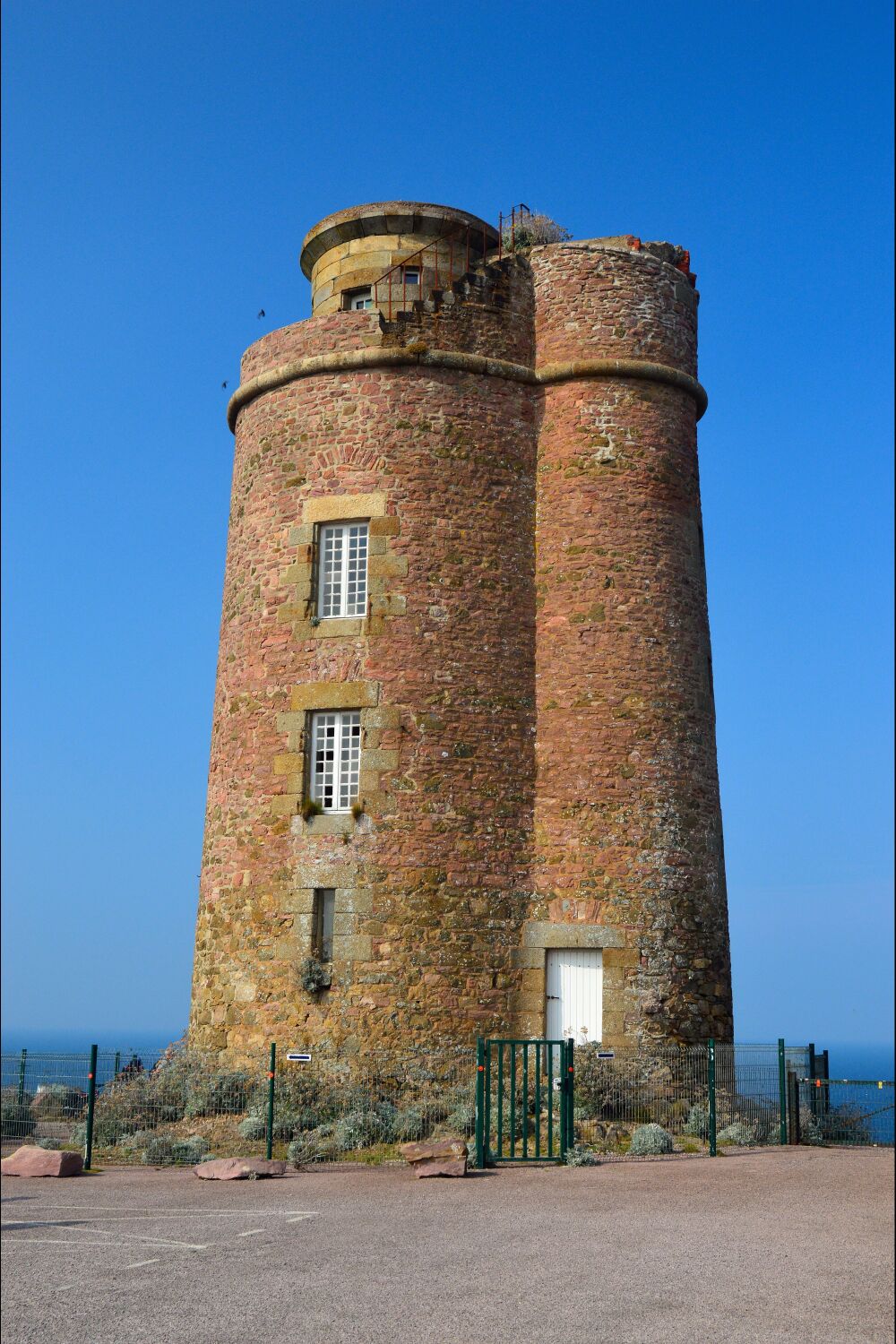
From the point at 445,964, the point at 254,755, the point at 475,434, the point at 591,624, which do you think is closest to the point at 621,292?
the point at 475,434

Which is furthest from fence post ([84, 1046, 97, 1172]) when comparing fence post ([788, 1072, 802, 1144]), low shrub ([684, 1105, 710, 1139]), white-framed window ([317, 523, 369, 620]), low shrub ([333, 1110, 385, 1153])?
fence post ([788, 1072, 802, 1144])

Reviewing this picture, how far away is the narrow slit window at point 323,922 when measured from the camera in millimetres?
20578

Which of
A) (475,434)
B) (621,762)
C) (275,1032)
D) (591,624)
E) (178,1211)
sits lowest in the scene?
(178,1211)

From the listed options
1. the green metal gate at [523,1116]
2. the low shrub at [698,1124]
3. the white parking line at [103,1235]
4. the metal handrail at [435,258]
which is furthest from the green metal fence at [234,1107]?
the metal handrail at [435,258]

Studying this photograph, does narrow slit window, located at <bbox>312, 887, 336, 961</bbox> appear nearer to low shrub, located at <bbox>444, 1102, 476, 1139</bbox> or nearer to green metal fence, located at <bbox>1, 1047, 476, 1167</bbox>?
green metal fence, located at <bbox>1, 1047, 476, 1167</bbox>

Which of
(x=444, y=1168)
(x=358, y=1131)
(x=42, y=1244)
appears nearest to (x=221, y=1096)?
(x=358, y=1131)

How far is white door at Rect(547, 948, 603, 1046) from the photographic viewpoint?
67.1ft

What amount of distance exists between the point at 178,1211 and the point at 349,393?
12.8 meters

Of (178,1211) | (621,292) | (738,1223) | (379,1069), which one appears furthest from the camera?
(621,292)

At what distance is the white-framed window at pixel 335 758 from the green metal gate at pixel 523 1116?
480 centimetres

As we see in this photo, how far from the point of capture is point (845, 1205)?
13352mm

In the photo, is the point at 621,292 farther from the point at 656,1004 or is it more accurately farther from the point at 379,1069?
the point at 379,1069

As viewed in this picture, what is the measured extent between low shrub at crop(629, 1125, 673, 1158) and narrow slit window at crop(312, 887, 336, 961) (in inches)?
205

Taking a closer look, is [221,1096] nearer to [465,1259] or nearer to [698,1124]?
[698,1124]
